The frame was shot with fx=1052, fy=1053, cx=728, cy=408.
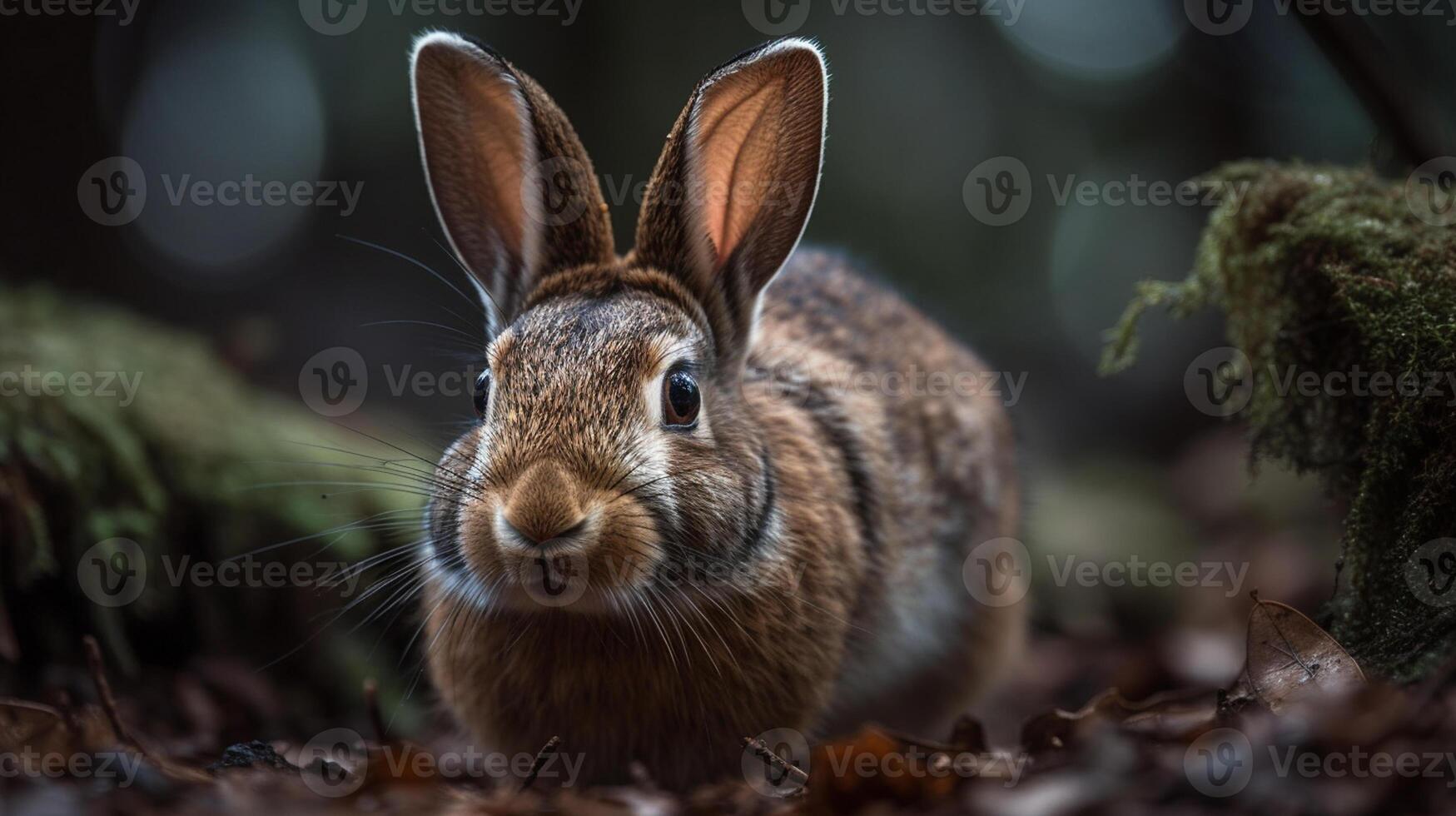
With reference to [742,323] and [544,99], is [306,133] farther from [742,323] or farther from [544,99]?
[742,323]

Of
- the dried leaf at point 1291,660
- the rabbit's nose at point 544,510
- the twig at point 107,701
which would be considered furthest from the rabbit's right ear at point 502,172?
the dried leaf at point 1291,660

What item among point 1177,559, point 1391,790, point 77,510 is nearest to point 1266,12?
point 1177,559

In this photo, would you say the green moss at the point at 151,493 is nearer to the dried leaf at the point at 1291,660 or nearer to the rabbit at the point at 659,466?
the rabbit at the point at 659,466

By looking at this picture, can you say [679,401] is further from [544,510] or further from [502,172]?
[502,172]

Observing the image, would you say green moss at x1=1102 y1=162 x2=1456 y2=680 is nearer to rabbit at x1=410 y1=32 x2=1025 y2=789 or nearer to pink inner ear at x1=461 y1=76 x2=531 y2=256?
rabbit at x1=410 y1=32 x2=1025 y2=789

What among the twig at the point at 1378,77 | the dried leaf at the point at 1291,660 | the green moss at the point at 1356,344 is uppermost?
the twig at the point at 1378,77

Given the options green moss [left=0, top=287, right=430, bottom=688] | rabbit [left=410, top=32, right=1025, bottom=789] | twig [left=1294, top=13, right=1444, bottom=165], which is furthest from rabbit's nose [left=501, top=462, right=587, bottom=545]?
twig [left=1294, top=13, right=1444, bottom=165]
